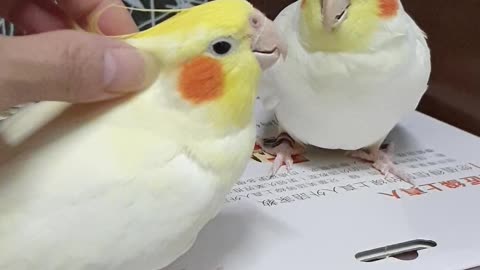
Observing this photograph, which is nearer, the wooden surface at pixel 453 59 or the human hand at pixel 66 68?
the human hand at pixel 66 68

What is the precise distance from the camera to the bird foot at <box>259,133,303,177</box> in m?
0.76

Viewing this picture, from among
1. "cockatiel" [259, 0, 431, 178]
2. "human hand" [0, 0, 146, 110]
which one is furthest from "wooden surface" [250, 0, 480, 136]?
"human hand" [0, 0, 146, 110]

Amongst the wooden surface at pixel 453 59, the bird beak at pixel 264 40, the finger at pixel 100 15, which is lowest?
the wooden surface at pixel 453 59

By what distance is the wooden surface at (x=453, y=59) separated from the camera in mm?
879

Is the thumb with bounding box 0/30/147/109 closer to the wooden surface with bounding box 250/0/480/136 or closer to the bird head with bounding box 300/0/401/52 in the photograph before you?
the bird head with bounding box 300/0/401/52

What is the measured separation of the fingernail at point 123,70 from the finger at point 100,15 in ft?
0.57

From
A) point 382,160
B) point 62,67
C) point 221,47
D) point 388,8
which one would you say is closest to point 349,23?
point 388,8

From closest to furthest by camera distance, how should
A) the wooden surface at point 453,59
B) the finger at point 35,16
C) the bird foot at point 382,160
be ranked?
the finger at point 35,16 < the bird foot at point 382,160 < the wooden surface at point 453,59

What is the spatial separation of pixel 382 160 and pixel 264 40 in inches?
11.9

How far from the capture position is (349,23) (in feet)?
2.31

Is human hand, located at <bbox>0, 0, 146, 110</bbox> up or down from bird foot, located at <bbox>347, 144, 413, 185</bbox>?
up

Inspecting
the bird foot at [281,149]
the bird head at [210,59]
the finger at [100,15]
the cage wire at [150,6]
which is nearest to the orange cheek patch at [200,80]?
the bird head at [210,59]

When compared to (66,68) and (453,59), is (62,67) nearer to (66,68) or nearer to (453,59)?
(66,68)

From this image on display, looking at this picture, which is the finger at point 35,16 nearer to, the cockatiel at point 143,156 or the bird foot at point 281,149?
the cockatiel at point 143,156
